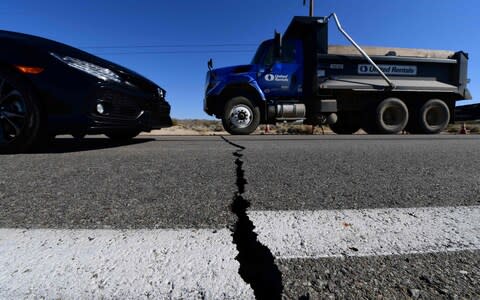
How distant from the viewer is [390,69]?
7.80 meters

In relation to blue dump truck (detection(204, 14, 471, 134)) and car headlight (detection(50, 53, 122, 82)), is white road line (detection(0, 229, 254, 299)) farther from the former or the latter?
blue dump truck (detection(204, 14, 471, 134))

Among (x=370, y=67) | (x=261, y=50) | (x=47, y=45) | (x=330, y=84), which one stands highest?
(x=261, y=50)

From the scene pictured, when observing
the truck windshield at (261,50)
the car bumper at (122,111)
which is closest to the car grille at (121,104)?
the car bumper at (122,111)

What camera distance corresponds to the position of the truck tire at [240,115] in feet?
23.2

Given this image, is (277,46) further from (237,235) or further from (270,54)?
(237,235)

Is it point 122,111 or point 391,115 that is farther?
point 391,115

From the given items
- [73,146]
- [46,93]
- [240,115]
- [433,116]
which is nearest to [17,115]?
[46,93]

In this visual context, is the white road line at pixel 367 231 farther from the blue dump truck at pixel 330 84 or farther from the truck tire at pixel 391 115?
the truck tire at pixel 391 115

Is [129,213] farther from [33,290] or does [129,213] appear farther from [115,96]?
[115,96]

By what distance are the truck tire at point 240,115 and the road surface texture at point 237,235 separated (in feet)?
Answer: 17.0

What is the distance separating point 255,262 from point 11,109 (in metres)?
2.99

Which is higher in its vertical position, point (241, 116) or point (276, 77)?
point (276, 77)

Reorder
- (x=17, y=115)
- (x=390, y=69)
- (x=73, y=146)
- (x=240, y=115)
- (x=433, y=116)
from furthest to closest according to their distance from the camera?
(x=433, y=116) → (x=390, y=69) → (x=240, y=115) → (x=73, y=146) → (x=17, y=115)

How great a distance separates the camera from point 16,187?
1609 mm
